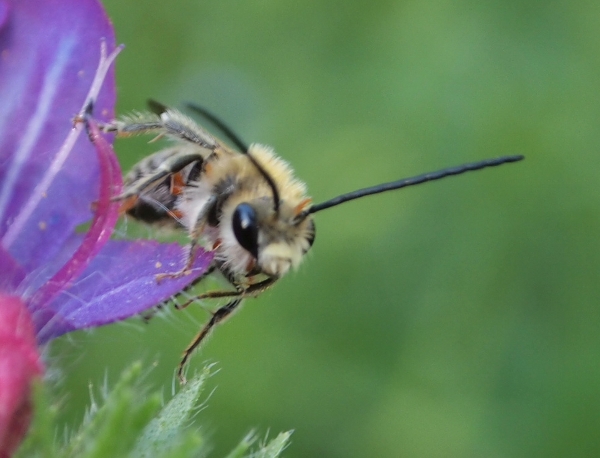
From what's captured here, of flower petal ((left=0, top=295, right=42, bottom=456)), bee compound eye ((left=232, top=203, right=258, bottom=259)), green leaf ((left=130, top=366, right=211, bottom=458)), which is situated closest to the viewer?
flower petal ((left=0, top=295, right=42, bottom=456))

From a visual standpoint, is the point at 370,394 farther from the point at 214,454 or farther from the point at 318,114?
the point at 318,114

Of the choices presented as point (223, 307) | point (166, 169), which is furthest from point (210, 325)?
point (166, 169)

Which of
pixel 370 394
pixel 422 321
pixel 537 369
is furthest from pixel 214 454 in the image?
A: pixel 537 369

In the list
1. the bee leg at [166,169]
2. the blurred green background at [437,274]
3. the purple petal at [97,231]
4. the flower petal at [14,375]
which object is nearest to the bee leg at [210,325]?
the bee leg at [166,169]

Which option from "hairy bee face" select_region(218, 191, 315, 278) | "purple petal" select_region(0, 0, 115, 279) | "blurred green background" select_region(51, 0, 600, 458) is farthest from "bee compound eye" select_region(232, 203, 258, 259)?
"blurred green background" select_region(51, 0, 600, 458)

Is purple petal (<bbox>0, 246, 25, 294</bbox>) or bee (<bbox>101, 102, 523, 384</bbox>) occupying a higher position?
purple petal (<bbox>0, 246, 25, 294</bbox>)

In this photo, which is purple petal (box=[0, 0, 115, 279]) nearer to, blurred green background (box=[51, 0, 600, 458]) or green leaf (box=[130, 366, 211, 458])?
green leaf (box=[130, 366, 211, 458])
